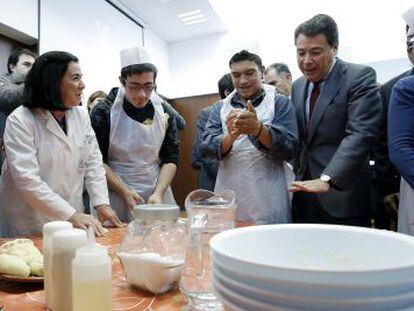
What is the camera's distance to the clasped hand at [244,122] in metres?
1.35

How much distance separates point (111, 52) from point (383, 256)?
4.28 meters

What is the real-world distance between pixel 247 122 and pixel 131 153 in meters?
0.67

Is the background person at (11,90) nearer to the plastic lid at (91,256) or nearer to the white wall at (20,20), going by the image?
the white wall at (20,20)

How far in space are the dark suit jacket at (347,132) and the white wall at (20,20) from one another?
2.58m

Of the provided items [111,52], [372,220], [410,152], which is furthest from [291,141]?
[111,52]

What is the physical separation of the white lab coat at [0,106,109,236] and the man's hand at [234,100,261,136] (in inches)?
24.3

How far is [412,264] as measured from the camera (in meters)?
0.37

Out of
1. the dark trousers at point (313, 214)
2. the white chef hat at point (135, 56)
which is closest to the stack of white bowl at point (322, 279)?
the dark trousers at point (313, 214)

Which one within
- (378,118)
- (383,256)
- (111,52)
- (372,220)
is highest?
(111,52)

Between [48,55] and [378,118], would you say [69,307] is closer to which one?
[48,55]

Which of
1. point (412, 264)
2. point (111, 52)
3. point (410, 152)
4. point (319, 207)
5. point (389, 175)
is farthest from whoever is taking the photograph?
point (111, 52)

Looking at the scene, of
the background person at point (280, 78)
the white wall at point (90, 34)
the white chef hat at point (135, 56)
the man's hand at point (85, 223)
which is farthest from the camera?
the white wall at point (90, 34)

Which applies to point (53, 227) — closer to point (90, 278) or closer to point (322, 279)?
point (90, 278)

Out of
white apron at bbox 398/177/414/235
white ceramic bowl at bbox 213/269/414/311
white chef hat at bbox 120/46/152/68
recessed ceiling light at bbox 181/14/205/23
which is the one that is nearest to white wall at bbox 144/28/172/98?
recessed ceiling light at bbox 181/14/205/23
